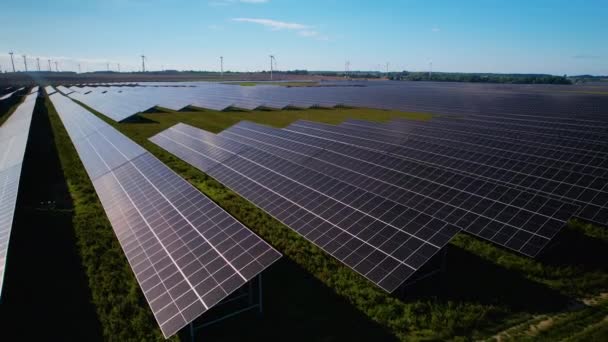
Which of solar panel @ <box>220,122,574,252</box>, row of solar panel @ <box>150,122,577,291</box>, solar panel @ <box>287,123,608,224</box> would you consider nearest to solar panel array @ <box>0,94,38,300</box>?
row of solar panel @ <box>150,122,577,291</box>

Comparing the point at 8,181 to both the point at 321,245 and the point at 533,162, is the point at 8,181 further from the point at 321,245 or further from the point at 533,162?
the point at 533,162

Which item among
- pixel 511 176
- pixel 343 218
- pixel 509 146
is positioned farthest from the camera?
pixel 509 146

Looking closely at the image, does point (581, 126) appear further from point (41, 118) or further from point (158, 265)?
point (41, 118)

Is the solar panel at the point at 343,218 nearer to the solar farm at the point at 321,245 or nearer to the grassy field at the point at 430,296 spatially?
the solar farm at the point at 321,245

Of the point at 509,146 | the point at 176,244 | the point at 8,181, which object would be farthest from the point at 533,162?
the point at 8,181

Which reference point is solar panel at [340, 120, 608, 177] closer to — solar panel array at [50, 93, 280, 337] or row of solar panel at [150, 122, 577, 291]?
row of solar panel at [150, 122, 577, 291]

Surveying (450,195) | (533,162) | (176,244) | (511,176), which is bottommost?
(176,244)

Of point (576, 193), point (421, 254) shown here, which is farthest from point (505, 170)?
point (421, 254)

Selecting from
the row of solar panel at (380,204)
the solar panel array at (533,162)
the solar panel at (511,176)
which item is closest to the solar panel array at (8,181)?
the row of solar panel at (380,204)
